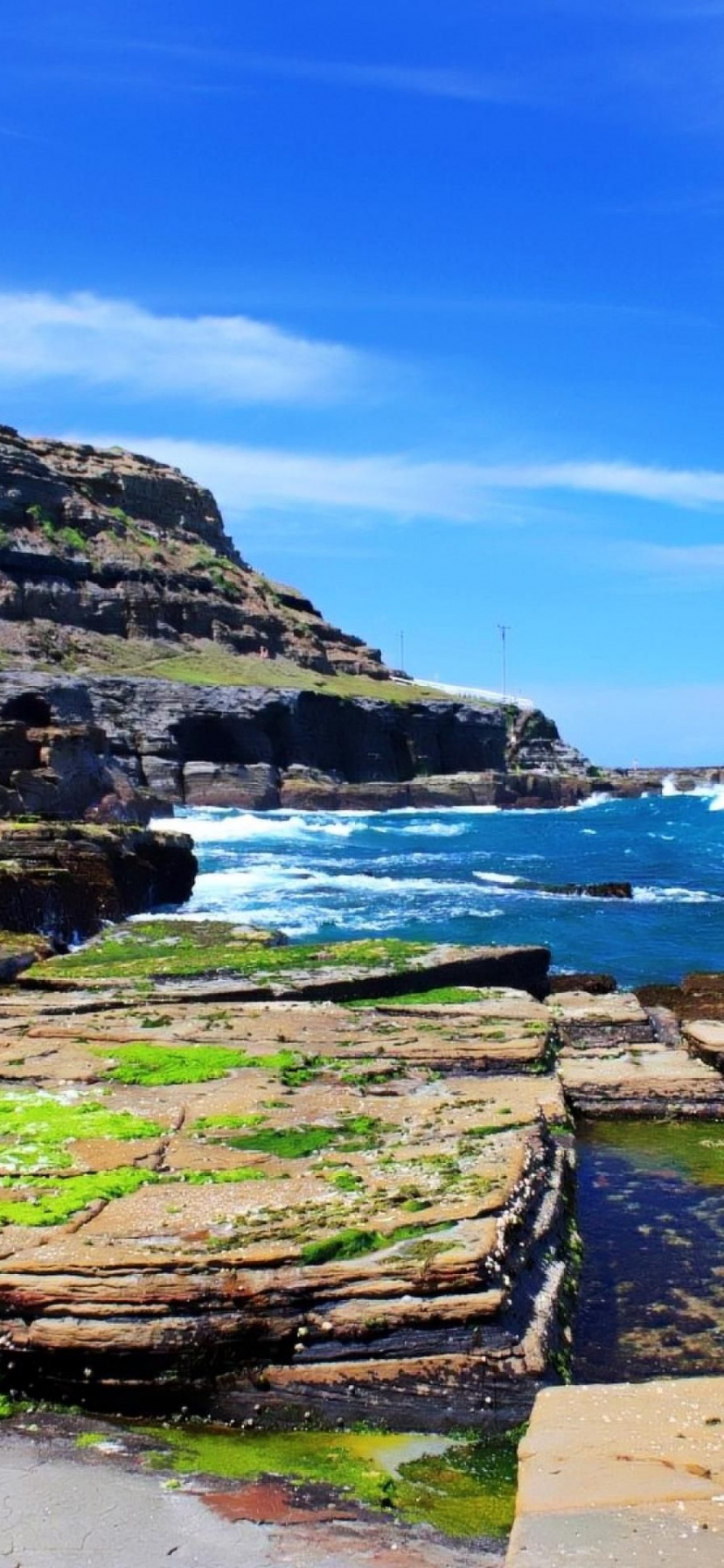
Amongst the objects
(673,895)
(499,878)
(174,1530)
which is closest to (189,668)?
(499,878)

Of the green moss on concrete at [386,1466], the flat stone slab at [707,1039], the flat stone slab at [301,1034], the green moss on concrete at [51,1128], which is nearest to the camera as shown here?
the green moss on concrete at [386,1466]

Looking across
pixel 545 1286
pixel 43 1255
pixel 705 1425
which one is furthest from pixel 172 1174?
pixel 705 1425

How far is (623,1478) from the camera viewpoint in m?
5.14

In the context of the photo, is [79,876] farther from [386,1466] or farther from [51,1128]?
[386,1466]

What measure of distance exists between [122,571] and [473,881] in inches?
2798

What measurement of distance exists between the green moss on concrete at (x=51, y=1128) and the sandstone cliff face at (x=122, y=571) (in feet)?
276

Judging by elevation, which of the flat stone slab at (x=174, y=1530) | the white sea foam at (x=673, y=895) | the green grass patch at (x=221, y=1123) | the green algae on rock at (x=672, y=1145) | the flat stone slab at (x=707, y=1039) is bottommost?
the white sea foam at (x=673, y=895)

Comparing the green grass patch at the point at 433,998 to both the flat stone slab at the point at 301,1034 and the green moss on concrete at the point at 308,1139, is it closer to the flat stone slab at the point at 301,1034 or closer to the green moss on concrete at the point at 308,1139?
the flat stone slab at the point at 301,1034

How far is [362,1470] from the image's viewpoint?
6.32 m

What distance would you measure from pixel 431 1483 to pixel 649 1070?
379 inches

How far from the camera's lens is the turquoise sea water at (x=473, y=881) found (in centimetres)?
3056

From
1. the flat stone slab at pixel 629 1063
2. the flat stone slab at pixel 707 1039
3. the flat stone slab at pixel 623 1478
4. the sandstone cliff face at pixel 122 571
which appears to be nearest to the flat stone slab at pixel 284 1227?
the flat stone slab at pixel 623 1478

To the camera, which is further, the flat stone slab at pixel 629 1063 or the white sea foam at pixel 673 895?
the white sea foam at pixel 673 895

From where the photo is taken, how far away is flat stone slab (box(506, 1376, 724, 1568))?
459 cm
